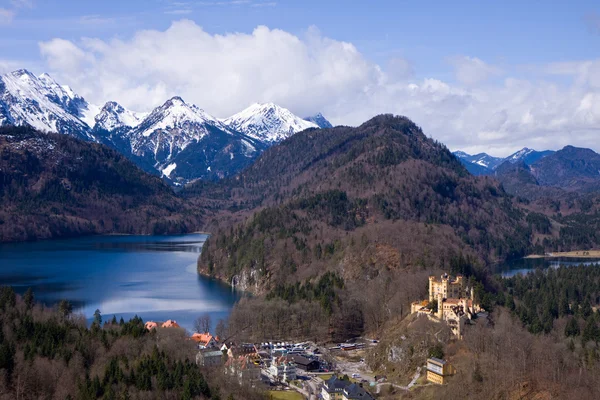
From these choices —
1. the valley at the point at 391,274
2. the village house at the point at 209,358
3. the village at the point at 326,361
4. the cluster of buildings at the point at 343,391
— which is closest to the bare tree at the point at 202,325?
the valley at the point at 391,274

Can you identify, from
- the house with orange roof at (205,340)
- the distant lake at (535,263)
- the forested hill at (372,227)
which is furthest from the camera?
the distant lake at (535,263)

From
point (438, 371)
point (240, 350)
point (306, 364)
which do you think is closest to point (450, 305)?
point (438, 371)

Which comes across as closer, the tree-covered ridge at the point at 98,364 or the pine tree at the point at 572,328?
the tree-covered ridge at the point at 98,364

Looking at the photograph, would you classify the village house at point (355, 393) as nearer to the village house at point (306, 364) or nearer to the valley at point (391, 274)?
the valley at point (391, 274)

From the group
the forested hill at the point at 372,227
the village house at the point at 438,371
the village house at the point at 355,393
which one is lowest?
the village house at the point at 355,393

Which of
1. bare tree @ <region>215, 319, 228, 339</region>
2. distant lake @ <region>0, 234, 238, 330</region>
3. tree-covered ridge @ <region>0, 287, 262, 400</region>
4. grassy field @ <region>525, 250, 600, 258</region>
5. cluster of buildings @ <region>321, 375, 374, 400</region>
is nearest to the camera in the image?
tree-covered ridge @ <region>0, 287, 262, 400</region>

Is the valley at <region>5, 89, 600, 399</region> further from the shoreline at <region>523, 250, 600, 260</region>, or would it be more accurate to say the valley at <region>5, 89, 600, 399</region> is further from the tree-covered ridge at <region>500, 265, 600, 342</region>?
the shoreline at <region>523, 250, 600, 260</region>

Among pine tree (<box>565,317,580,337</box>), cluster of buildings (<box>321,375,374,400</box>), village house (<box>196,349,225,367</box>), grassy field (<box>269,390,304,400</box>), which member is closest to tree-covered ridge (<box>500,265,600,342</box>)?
pine tree (<box>565,317,580,337</box>)

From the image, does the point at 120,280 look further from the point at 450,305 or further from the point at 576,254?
the point at 576,254
